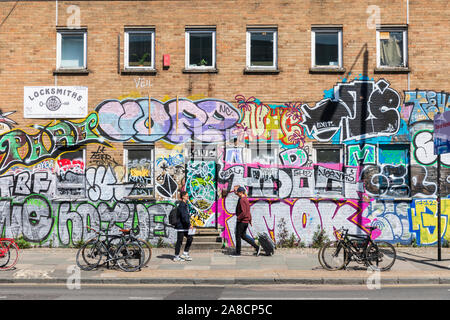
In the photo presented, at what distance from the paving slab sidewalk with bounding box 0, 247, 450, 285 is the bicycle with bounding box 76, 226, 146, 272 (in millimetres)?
212

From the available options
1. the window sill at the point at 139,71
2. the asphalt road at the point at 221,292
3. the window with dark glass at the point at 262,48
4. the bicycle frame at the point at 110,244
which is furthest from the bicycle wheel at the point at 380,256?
the window sill at the point at 139,71

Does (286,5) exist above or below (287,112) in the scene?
above

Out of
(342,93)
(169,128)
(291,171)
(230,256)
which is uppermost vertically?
(342,93)

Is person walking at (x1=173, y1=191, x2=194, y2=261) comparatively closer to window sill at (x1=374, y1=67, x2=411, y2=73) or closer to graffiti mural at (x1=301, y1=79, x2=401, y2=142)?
graffiti mural at (x1=301, y1=79, x2=401, y2=142)

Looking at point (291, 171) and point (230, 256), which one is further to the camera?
point (291, 171)

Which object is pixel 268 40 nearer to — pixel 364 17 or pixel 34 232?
pixel 364 17

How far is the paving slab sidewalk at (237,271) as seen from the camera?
11172 mm

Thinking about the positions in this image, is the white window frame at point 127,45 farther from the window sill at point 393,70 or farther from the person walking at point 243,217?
the window sill at point 393,70

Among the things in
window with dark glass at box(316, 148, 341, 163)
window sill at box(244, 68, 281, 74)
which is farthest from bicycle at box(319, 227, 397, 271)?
window sill at box(244, 68, 281, 74)

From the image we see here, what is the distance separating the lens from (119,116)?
1576cm

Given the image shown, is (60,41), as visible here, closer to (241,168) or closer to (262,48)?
(262,48)

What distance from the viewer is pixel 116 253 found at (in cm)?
1209

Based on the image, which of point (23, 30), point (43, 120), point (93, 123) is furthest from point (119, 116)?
point (23, 30)

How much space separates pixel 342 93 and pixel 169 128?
5.19m
